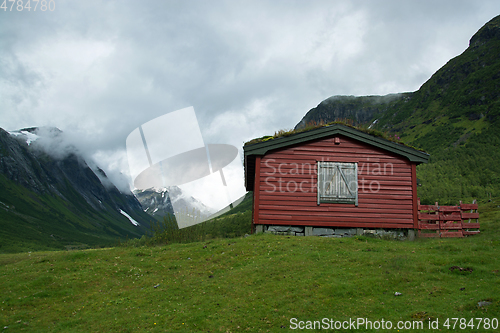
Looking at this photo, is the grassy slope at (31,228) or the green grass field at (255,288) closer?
the green grass field at (255,288)

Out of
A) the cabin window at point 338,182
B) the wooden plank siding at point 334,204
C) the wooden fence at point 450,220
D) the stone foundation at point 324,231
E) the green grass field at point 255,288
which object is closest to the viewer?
the green grass field at point 255,288

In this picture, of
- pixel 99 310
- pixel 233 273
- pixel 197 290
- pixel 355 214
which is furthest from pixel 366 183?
pixel 99 310

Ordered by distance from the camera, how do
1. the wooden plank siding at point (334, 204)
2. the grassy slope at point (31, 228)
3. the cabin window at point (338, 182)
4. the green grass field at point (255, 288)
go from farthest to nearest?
the grassy slope at point (31, 228)
the cabin window at point (338, 182)
the wooden plank siding at point (334, 204)
the green grass field at point (255, 288)

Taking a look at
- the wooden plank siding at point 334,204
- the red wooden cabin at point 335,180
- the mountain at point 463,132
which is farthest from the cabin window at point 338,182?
the mountain at point 463,132

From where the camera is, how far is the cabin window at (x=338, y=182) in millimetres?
19188

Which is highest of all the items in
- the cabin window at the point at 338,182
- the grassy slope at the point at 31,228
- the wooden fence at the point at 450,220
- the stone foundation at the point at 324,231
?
the cabin window at the point at 338,182

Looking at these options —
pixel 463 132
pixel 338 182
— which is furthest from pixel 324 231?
pixel 463 132

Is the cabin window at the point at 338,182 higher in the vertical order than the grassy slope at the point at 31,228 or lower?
higher

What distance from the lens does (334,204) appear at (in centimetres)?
1923

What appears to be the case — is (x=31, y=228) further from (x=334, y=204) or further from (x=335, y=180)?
(x=335, y=180)

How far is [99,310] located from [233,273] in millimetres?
4622

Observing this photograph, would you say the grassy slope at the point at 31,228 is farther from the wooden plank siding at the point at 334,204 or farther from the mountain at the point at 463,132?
the wooden plank siding at the point at 334,204

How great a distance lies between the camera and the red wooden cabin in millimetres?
19094

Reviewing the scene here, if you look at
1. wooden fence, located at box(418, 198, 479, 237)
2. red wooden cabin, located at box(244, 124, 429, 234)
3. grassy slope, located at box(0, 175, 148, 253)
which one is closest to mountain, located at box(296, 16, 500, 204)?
red wooden cabin, located at box(244, 124, 429, 234)
